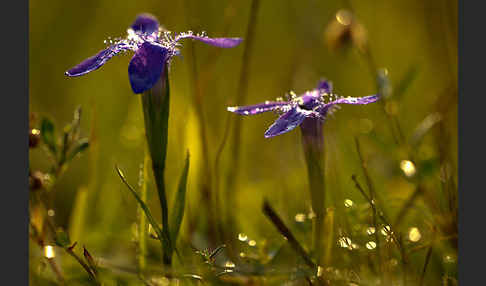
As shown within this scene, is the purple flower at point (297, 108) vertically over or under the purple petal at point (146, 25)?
under

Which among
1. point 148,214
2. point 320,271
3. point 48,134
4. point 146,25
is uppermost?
point 146,25

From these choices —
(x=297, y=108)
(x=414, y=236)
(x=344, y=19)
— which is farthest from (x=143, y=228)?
(x=344, y=19)

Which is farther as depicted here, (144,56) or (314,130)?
(314,130)

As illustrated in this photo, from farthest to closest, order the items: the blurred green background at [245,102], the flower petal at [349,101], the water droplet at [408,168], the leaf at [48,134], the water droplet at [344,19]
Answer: the water droplet at [344,19]
the blurred green background at [245,102]
the water droplet at [408,168]
the leaf at [48,134]
the flower petal at [349,101]

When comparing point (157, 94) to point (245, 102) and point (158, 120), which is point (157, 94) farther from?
point (245, 102)

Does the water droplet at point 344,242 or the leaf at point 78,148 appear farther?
the leaf at point 78,148

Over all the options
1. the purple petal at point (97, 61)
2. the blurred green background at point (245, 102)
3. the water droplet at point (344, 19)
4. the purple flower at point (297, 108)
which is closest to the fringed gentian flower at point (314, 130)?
the purple flower at point (297, 108)

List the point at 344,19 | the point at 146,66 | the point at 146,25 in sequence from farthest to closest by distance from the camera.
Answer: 1. the point at 344,19
2. the point at 146,25
3. the point at 146,66

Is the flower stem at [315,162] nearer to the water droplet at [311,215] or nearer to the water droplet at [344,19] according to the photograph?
the water droplet at [311,215]

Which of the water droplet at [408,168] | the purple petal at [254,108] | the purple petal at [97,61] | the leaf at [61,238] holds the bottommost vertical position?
the leaf at [61,238]
